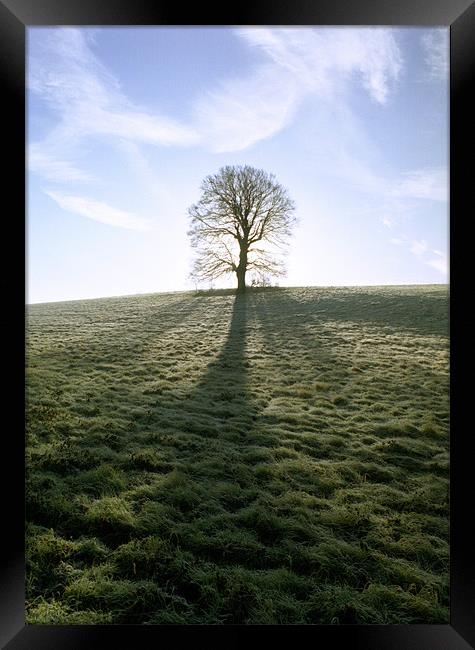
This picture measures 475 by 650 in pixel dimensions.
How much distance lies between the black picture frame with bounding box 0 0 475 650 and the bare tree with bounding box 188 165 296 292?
978cm

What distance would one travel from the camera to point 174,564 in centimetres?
246

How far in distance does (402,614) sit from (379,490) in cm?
125

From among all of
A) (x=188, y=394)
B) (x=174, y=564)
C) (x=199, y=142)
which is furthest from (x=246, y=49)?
(x=174, y=564)

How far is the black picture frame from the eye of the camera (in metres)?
1.77

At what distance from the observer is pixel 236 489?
3305 millimetres

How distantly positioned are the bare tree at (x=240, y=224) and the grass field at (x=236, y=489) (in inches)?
220
